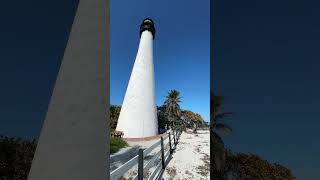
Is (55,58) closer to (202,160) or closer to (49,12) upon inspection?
(49,12)

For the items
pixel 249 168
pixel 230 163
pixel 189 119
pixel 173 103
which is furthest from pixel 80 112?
pixel 189 119

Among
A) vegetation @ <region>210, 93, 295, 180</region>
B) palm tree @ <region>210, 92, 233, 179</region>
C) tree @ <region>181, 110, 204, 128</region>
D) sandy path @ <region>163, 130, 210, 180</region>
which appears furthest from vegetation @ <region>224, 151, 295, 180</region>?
tree @ <region>181, 110, 204, 128</region>

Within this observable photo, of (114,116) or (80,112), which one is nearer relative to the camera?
(80,112)

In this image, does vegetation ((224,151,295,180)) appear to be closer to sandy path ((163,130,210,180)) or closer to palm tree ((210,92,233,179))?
palm tree ((210,92,233,179))

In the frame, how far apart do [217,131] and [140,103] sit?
6347 millimetres

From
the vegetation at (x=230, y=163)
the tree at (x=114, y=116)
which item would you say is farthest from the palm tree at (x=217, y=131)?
the tree at (x=114, y=116)

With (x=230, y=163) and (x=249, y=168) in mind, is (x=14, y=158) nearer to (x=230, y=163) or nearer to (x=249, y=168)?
(x=230, y=163)

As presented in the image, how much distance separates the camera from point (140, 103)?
15.4m

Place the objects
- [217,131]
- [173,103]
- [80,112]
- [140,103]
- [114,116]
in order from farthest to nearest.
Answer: [173,103], [114,116], [140,103], [217,131], [80,112]

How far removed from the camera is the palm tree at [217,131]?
29.6ft

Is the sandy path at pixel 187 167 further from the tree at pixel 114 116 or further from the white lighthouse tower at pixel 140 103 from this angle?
the tree at pixel 114 116

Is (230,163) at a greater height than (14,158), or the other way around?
(14,158)

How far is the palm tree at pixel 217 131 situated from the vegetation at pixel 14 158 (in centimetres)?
677

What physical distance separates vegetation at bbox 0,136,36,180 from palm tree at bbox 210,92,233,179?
677cm
